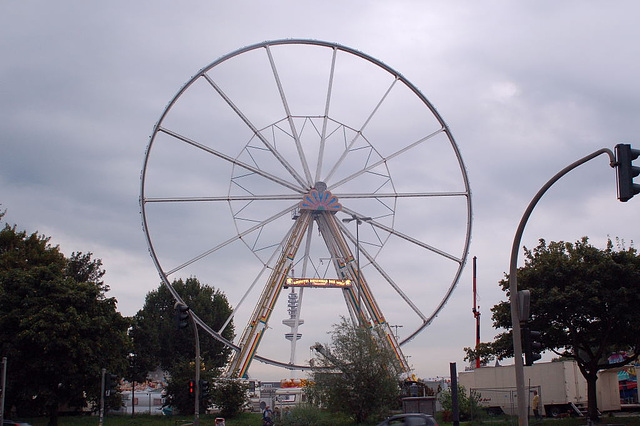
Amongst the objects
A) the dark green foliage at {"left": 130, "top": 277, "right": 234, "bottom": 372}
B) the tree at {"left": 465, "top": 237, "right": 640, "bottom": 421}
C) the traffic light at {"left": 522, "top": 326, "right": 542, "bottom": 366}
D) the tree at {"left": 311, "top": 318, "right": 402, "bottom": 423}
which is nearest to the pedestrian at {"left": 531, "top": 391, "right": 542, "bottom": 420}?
the tree at {"left": 465, "top": 237, "right": 640, "bottom": 421}

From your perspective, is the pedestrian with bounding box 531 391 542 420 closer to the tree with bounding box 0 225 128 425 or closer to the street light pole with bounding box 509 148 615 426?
the street light pole with bounding box 509 148 615 426

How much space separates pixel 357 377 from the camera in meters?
32.6

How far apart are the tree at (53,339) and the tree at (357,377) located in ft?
46.4

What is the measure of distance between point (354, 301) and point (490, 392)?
10182 millimetres

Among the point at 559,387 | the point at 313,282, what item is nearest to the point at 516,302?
the point at 559,387

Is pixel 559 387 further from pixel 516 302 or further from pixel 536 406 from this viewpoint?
pixel 516 302

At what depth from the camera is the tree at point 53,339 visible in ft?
123

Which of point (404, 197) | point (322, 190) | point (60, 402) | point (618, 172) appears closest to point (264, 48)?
point (322, 190)

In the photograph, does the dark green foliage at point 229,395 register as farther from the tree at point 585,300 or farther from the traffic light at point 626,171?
the traffic light at point 626,171

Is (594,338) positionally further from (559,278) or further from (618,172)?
(618,172)

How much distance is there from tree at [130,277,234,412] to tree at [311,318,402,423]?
30.4m

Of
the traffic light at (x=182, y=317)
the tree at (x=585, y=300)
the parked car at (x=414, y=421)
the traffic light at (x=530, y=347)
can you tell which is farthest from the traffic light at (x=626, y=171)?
the tree at (x=585, y=300)

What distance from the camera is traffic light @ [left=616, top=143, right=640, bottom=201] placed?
1312 centimetres

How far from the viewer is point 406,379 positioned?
41.3m
